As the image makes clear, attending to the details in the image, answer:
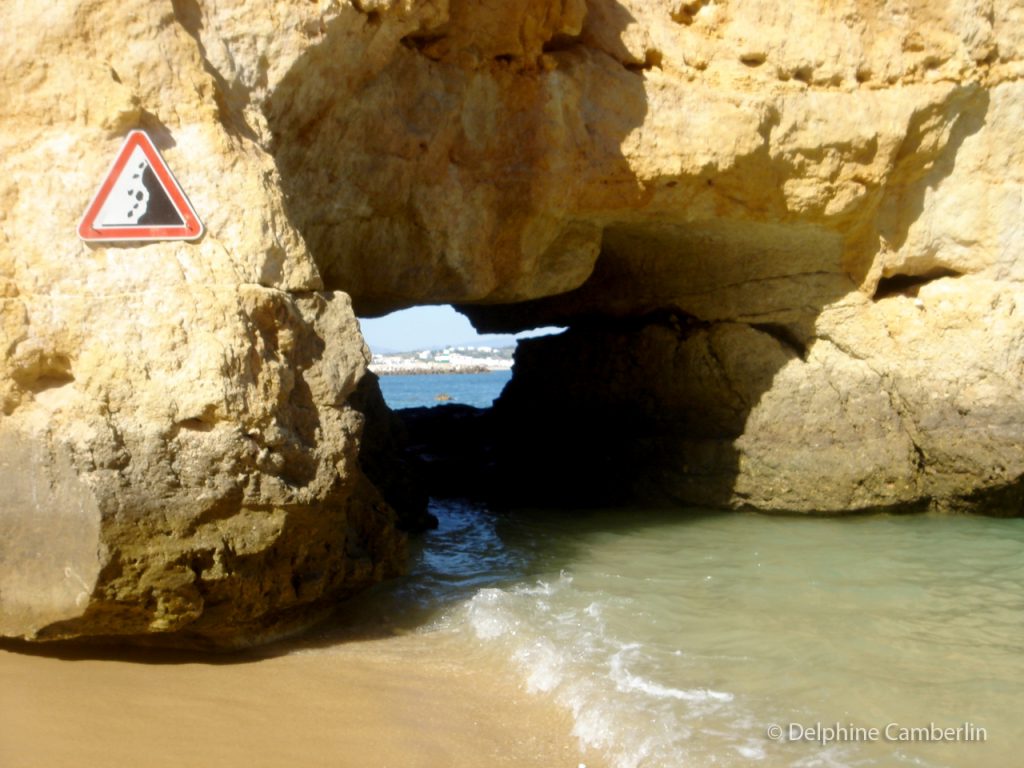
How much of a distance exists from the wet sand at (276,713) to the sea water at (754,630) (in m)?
0.24

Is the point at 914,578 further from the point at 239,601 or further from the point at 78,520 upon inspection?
the point at 78,520

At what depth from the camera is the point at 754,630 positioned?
4.46 m

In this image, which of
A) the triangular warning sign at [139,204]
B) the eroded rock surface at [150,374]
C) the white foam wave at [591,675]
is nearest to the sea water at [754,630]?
the white foam wave at [591,675]

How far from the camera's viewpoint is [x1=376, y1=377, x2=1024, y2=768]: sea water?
328 cm

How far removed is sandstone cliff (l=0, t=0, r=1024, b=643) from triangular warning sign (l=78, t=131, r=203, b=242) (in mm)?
66

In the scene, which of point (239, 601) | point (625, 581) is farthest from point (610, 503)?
point (239, 601)

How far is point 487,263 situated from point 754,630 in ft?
10.5

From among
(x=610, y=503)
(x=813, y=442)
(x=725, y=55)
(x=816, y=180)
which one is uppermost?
(x=725, y=55)

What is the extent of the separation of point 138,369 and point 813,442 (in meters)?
5.57

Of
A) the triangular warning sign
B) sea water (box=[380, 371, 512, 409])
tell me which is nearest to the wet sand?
the triangular warning sign

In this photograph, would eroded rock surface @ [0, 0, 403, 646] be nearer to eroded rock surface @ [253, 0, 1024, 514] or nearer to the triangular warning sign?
the triangular warning sign

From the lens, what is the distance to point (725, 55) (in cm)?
682

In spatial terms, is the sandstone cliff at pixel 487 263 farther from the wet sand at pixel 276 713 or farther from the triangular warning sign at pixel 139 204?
the wet sand at pixel 276 713

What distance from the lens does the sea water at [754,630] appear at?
129 inches
